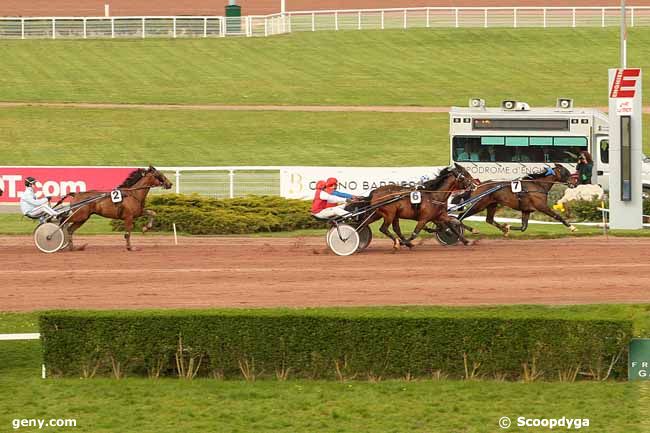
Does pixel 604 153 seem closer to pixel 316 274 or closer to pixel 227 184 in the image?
pixel 227 184

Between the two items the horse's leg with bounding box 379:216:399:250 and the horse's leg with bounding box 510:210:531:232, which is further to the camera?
the horse's leg with bounding box 510:210:531:232

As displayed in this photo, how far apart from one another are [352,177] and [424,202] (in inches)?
313

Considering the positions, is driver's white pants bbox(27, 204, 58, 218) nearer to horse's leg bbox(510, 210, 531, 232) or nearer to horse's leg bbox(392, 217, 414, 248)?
horse's leg bbox(392, 217, 414, 248)

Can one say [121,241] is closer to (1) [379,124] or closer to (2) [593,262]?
(2) [593,262]

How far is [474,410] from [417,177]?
17.1 m

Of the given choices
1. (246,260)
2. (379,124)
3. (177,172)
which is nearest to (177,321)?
(246,260)

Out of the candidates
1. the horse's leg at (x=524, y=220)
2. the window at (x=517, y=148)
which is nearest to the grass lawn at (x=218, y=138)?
the window at (x=517, y=148)

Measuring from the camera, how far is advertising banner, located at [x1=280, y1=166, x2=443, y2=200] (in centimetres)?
2894

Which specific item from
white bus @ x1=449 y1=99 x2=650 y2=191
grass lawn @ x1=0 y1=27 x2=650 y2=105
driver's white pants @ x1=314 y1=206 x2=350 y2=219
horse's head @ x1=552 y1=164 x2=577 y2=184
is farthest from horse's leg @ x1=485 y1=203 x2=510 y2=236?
grass lawn @ x1=0 y1=27 x2=650 y2=105

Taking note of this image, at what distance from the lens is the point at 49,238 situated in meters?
22.2

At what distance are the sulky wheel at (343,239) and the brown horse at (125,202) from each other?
9.90 feet

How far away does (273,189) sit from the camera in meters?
29.8
